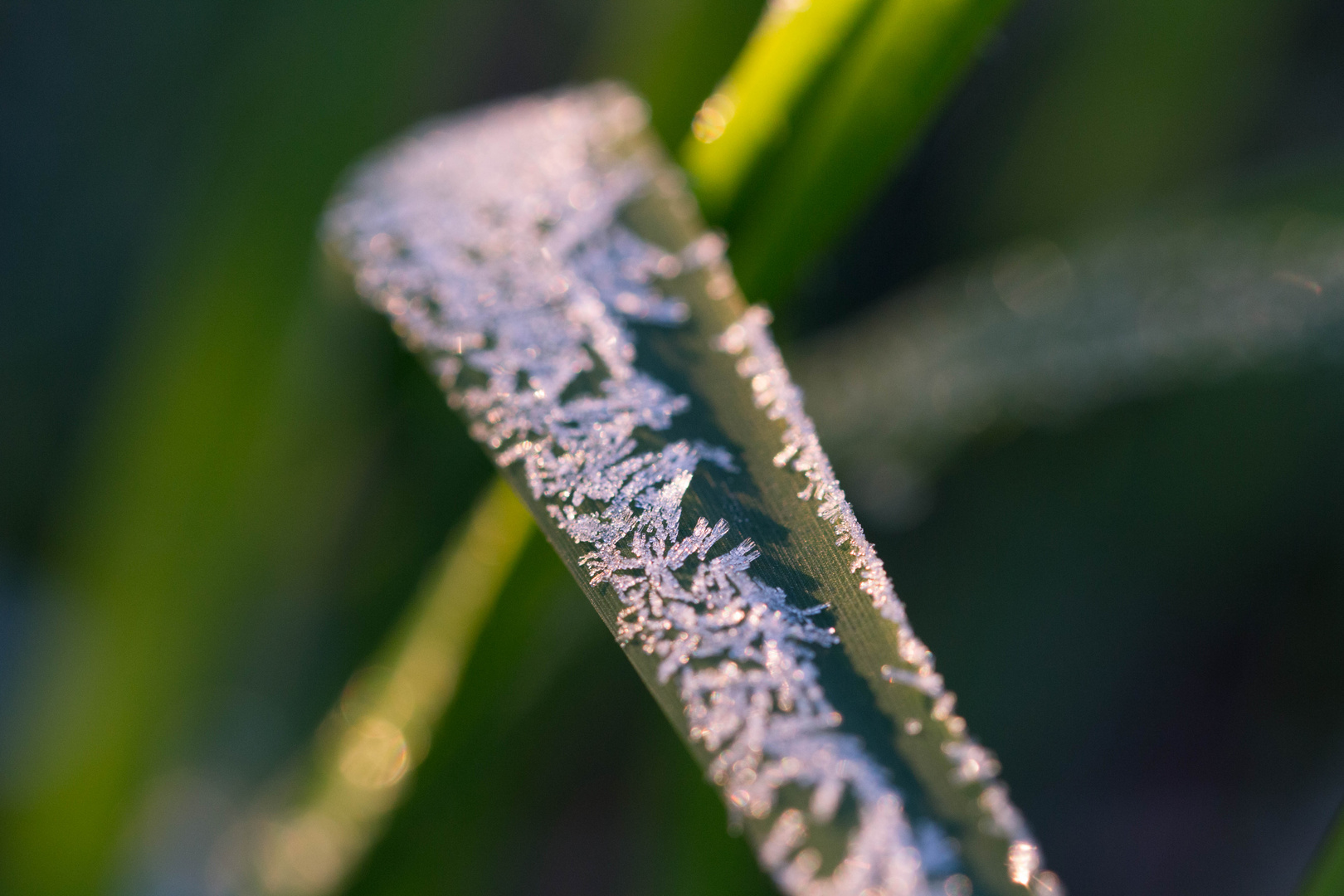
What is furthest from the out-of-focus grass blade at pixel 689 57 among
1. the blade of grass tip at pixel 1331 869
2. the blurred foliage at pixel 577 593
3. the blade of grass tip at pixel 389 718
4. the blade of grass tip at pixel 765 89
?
the blade of grass tip at pixel 1331 869

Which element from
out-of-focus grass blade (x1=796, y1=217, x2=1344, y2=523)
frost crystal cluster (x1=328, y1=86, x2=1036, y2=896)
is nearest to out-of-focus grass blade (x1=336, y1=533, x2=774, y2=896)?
frost crystal cluster (x1=328, y1=86, x2=1036, y2=896)

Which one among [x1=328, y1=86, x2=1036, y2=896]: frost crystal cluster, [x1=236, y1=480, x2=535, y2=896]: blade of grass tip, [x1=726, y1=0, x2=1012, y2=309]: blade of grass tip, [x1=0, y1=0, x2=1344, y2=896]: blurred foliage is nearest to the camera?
[x1=328, y1=86, x2=1036, y2=896]: frost crystal cluster

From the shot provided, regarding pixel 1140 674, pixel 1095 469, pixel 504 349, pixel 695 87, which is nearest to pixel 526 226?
pixel 504 349

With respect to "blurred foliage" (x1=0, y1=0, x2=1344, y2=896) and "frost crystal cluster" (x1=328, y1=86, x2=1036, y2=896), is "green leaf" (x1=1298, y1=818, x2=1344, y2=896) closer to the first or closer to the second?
"frost crystal cluster" (x1=328, y1=86, x2=1036, y2=896)

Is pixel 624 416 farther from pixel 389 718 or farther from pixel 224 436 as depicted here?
pixel 224 436

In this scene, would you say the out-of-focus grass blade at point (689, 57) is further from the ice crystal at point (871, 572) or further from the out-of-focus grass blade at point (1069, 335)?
the ice crystal at point (871, 572)

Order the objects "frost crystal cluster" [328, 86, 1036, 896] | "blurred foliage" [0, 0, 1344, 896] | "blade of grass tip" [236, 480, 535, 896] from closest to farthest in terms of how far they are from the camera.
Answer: "frost crystal cluster" [328, 86, 1036, 896] < "blade of grass tip" [236, 480, 535, 896] < "blurred foliage" [0, 0, 1344, 896]
